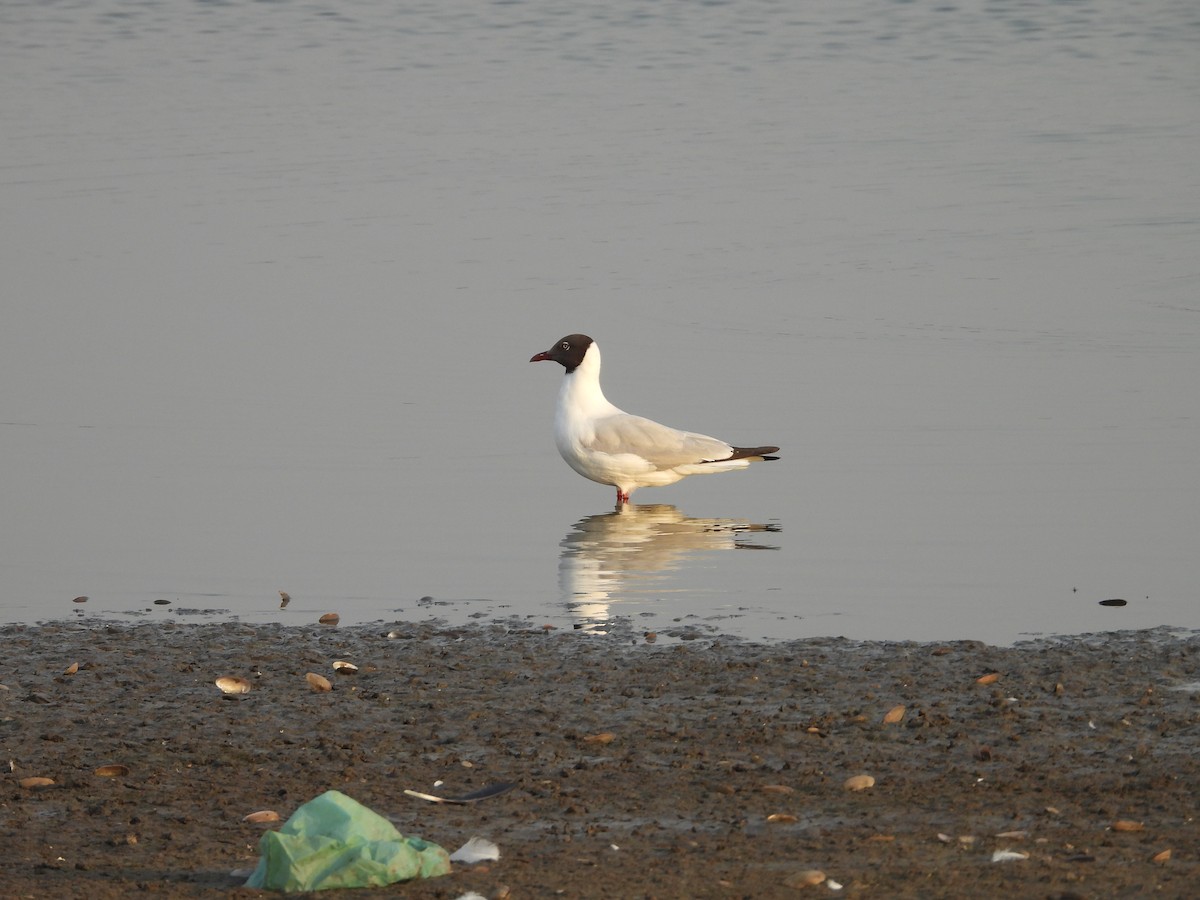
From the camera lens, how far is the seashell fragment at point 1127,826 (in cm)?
556

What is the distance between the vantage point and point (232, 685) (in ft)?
23.7

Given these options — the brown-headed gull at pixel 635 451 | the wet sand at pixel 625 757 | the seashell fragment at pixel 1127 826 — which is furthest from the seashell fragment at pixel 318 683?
the brown-headed gull at pixel 635 451

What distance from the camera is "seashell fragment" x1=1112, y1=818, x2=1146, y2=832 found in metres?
5.56

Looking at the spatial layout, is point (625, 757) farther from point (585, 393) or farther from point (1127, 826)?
point (585, 393)

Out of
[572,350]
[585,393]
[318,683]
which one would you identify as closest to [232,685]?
[318,683]

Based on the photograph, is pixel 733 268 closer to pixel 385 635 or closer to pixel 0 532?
pixel 0 532

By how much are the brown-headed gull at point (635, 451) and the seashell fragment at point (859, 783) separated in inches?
221

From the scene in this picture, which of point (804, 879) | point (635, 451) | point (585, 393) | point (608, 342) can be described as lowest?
point (804, 879)

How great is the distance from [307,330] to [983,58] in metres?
20.1

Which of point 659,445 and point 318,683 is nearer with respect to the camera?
point 318,683

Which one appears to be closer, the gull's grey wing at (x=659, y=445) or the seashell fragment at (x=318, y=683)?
the seashell fragment at (x=318, y=683)

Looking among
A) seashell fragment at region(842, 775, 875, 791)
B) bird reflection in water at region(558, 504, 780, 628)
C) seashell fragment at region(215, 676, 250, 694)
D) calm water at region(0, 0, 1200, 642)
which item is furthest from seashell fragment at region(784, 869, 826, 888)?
bird reflection in water at region(558, 504, 780, 628)

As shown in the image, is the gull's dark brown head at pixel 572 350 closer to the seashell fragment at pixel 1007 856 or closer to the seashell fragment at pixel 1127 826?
the seashell fragment at pixel 1127 826

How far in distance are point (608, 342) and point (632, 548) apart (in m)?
4.64
